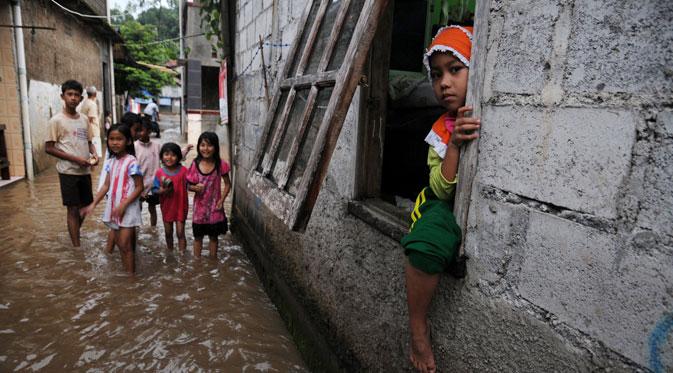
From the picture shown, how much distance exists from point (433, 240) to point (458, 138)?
365 mm

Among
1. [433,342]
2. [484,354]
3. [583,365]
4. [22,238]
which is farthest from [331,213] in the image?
[22,238]

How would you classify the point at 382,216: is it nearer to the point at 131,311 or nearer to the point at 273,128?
the point at 273,128

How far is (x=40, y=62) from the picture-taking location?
28.2ft

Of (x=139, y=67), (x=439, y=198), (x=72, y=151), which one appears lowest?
(x=72, y=151)

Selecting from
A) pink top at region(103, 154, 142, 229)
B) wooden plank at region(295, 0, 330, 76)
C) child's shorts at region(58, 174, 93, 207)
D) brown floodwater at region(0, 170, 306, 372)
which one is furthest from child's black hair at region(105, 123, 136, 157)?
wooden plank at region(295, 0, 330, 76)

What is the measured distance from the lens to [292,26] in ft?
10.8

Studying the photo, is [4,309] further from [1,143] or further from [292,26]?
[1,143]

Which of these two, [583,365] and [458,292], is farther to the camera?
[458,292]

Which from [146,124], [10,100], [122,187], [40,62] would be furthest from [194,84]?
[122,187]

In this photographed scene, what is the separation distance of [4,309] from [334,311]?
8.37 feet

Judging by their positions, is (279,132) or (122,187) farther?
(122,187)

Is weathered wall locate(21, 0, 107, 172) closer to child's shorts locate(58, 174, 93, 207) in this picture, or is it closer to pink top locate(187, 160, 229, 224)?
child's shorts locate(58, 174, 93, 207)

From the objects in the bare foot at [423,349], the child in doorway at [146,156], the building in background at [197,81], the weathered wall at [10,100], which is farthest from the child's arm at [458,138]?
the building in background at [197,81]

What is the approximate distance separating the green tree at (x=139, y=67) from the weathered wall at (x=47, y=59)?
6.47 m
